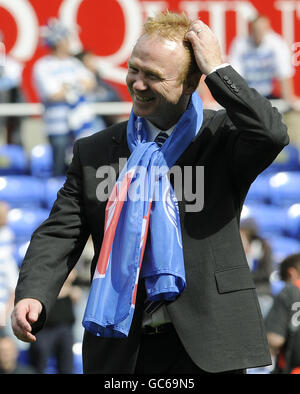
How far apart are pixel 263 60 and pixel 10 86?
2.45 meters

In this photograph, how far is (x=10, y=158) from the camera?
8.47 meters

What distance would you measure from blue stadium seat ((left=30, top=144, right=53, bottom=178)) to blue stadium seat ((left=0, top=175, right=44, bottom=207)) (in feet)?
0.50

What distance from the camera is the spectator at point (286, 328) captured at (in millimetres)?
4965

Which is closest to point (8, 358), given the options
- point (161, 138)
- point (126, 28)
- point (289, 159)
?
point (161, 138)

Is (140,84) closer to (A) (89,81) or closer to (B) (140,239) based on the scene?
(B) (140,239)

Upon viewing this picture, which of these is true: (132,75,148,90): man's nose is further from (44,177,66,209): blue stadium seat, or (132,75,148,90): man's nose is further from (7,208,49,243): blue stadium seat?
(44,177,66,209): blue stadium seat

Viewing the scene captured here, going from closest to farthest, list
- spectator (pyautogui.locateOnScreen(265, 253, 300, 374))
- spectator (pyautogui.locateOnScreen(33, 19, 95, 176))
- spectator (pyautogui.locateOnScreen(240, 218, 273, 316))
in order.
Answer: spectator (pyautogui.locateOnScreen(265, 253, 300, 374)) → spectator (pyautogui.locateOnScreen(240, 218, 273, 316)) → spectator (pyautogui.locateOnScreen(33, 19, 95, 176))

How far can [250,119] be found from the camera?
8.02 ft

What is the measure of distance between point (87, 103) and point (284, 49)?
1.98 m

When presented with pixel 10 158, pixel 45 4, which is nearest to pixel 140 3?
pixel 45 4

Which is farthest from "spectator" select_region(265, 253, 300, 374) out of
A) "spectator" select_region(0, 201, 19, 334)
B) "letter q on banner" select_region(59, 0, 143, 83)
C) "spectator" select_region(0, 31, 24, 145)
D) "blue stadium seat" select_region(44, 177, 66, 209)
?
"spectator" select_region(0, 31, 24, 145)

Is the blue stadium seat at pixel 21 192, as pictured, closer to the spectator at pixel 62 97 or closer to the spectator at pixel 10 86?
the spectator at pixel 62 97

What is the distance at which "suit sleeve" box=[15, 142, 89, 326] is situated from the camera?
260 centimetres

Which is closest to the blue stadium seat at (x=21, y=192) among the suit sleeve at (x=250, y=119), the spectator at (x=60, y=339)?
the spectator at (x=60, y=339)
